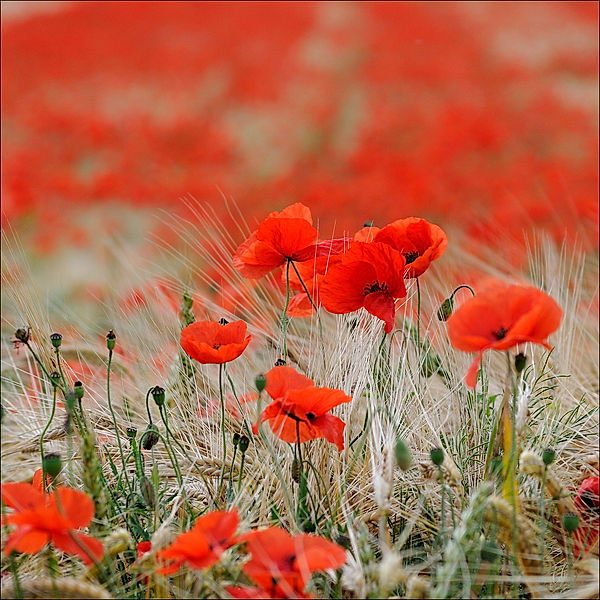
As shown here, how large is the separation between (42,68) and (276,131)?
0.77 metres

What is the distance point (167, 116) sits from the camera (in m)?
2.64

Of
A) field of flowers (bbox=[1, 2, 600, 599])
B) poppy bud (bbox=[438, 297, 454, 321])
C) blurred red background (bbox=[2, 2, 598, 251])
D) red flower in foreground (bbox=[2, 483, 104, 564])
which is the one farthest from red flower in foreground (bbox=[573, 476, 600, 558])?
blurred red background (bbox=[2, 2, 598, 251])

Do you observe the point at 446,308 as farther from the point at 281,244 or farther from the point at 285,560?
the point at 285,560

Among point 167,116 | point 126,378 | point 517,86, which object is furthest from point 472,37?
point 126,378

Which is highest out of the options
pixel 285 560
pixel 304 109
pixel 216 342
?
pixel 304 109

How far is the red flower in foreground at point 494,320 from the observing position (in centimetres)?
39

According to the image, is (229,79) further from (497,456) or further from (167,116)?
(497,456)

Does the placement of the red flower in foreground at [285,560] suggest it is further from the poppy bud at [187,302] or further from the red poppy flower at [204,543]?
the poppy bud at [187,302]

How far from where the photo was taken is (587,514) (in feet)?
1.52

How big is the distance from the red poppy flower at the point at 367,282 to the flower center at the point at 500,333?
3.5 inches

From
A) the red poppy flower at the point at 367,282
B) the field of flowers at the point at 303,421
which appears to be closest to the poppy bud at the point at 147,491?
the field of flowers at the point at 303,421

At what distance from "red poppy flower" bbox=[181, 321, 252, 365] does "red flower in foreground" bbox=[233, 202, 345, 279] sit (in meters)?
0.05

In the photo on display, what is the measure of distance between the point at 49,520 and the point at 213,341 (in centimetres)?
16

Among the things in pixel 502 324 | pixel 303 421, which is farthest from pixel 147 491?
pixel 502 324
